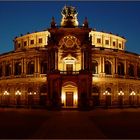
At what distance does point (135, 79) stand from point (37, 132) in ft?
168

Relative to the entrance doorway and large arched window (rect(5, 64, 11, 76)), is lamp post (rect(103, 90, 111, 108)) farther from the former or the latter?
large arched window (rect(5, 64, 11, 76))

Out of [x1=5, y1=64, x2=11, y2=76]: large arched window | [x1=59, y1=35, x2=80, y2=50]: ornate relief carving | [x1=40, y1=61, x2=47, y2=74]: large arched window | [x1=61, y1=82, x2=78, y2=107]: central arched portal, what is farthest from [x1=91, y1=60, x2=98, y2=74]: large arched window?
[x1=5, y1=64, x2=11, y2=76]: large arched window

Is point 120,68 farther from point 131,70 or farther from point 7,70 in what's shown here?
point 7,70

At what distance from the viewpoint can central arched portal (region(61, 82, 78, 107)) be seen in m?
61.4

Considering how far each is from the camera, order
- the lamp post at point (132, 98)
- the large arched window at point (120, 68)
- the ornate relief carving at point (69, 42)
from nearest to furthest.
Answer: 1. the ornate relief carving at point (69, 42)
2. the large arched window at point (120, 68)
3. the lamp post at point (132, 98)

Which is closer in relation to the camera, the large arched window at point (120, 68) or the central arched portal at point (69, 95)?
the central arched portal at point (69, 95)

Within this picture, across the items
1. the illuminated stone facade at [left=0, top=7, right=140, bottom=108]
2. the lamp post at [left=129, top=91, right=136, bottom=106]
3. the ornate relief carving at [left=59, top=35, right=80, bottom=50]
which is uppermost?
the ornate relief carving at [left=59, top=35, right=80, bottom=50]

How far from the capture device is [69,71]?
59625mm

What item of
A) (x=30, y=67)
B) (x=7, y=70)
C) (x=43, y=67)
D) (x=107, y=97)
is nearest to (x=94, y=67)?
(x=107, y=97)

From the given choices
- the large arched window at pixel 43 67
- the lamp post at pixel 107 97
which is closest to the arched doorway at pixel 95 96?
the lamp post at pixel 107 97

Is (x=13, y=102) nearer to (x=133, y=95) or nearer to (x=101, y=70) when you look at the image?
(x=101, y=70)

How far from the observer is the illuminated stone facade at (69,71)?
196 ft

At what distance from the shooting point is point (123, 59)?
6919cm

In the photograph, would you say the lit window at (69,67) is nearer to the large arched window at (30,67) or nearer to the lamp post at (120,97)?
the large arched window at (30,67)
